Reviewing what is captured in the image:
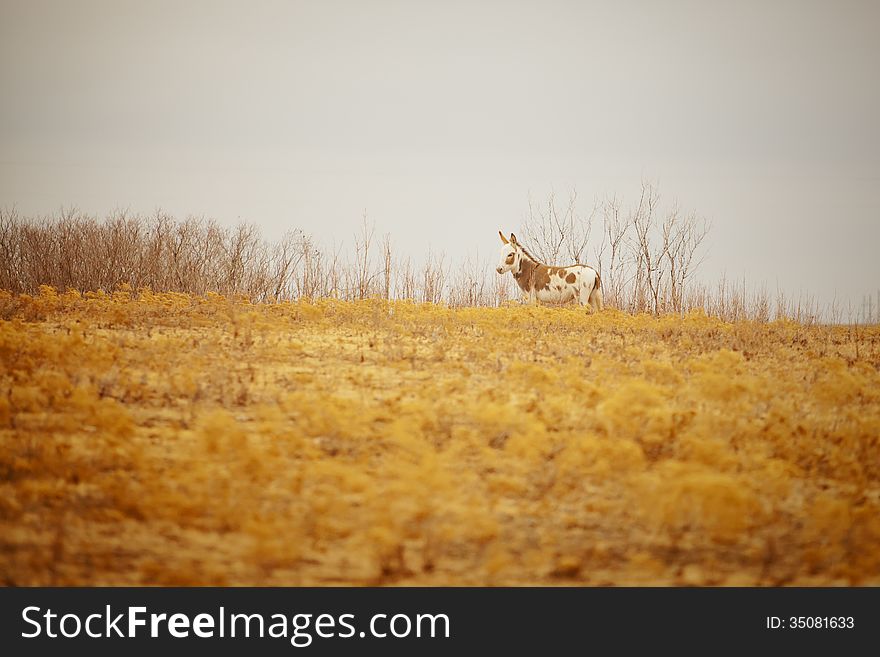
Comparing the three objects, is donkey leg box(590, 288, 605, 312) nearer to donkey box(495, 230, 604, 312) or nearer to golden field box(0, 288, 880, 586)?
donkey box(495, 230, 604, 312)

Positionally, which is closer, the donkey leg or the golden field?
the golden field

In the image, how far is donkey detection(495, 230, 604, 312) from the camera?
17.1 metres

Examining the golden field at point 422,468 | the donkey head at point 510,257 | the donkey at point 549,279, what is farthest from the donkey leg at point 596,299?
the golden field at point 422,468

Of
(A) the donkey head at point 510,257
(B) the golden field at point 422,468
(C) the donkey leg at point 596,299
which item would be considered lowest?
(B) the golden field at point 422,468

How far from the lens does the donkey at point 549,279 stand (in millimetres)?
17094

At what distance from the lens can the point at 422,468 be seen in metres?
4.84

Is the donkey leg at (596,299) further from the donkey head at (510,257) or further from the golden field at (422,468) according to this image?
the golden field at (422,468)

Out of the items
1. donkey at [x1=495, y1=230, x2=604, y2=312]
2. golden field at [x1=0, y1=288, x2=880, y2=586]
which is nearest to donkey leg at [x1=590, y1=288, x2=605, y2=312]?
donkey at [x1=495, y1=230, x2=604, y2=312]

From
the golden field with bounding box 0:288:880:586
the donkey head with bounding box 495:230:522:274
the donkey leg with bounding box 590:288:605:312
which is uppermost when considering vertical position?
the donkey head with bounding box 495:230:522:274

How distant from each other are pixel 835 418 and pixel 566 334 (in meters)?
5.63

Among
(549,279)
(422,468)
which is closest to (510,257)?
(549,279)

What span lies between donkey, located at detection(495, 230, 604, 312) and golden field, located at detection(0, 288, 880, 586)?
24.3 ft

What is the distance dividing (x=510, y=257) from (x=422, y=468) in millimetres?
13197
